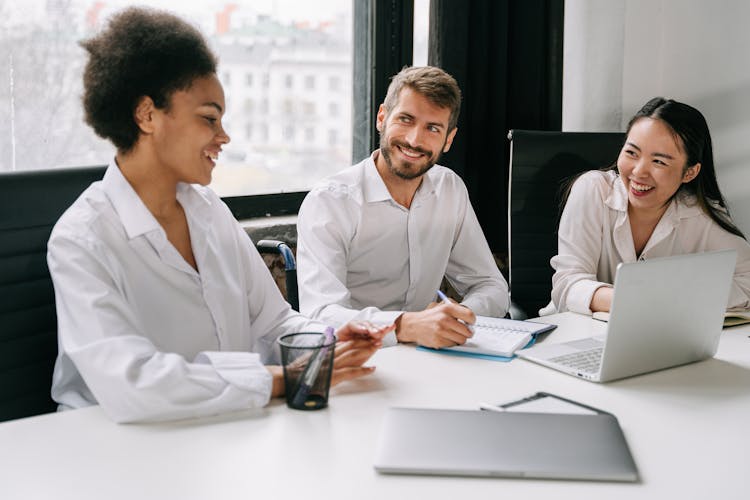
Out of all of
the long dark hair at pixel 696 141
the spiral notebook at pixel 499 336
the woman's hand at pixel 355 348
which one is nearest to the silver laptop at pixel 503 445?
the woman's hand at pixel 355 348

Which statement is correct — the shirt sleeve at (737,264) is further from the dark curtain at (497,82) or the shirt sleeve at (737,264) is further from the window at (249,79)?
the window at (249,79)

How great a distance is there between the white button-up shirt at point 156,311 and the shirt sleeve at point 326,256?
0.66ft

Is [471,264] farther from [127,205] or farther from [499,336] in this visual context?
[127,205]

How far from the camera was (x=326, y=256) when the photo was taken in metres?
2.05

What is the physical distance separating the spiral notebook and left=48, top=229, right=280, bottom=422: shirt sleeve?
473mm

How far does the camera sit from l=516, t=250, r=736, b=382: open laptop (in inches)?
54.0

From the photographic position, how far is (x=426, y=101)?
2.20 metres

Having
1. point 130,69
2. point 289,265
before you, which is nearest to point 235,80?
point 289,265

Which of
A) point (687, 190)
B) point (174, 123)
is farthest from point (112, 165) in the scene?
point (687, 190)

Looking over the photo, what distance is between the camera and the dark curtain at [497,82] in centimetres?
285

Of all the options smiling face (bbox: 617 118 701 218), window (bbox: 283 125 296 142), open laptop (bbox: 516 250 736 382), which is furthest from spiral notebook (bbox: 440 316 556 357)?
window (bbox: 283 125 296 142)

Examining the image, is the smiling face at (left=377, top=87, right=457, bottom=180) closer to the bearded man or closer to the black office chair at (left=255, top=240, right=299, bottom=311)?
the bearded man

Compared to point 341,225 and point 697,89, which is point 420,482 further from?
point 697,89

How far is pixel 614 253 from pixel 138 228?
1.45 m
